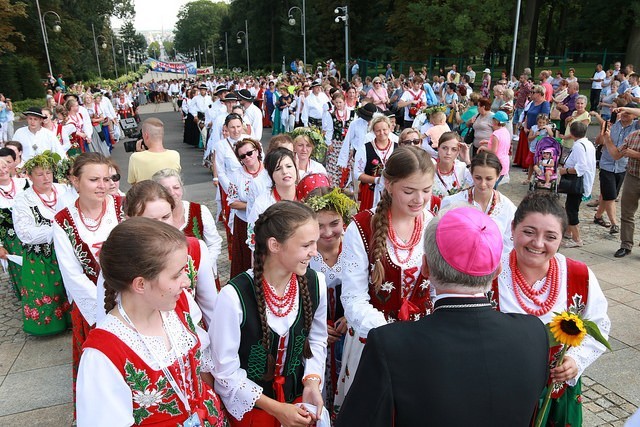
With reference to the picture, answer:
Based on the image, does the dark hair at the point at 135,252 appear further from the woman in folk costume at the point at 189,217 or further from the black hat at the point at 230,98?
the black hat at the point at 230,98

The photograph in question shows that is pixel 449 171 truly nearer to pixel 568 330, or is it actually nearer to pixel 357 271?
pixel 357 271

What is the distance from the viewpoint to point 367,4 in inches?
1944

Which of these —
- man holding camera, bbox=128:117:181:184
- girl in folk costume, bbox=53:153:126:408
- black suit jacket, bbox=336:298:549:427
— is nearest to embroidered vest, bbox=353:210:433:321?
black suit jacket, bbox=336:298:549:427

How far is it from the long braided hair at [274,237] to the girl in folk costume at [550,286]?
104cm

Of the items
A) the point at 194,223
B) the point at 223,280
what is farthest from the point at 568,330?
the point at 223,280

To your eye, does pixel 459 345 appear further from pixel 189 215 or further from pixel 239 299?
pixel 189 215

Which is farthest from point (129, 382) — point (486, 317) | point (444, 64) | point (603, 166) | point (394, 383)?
point (444, 64)

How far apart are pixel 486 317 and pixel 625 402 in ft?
10.7

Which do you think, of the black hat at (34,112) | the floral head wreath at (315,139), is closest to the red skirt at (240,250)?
the floral head wreath at (315,139)

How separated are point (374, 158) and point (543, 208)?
388 centimetres

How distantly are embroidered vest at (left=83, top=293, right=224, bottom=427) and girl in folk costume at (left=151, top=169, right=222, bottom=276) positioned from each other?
71.7 inches

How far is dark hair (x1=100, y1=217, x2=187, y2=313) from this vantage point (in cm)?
196

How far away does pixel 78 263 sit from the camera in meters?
3.45

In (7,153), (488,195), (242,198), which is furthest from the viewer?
(7,153)
